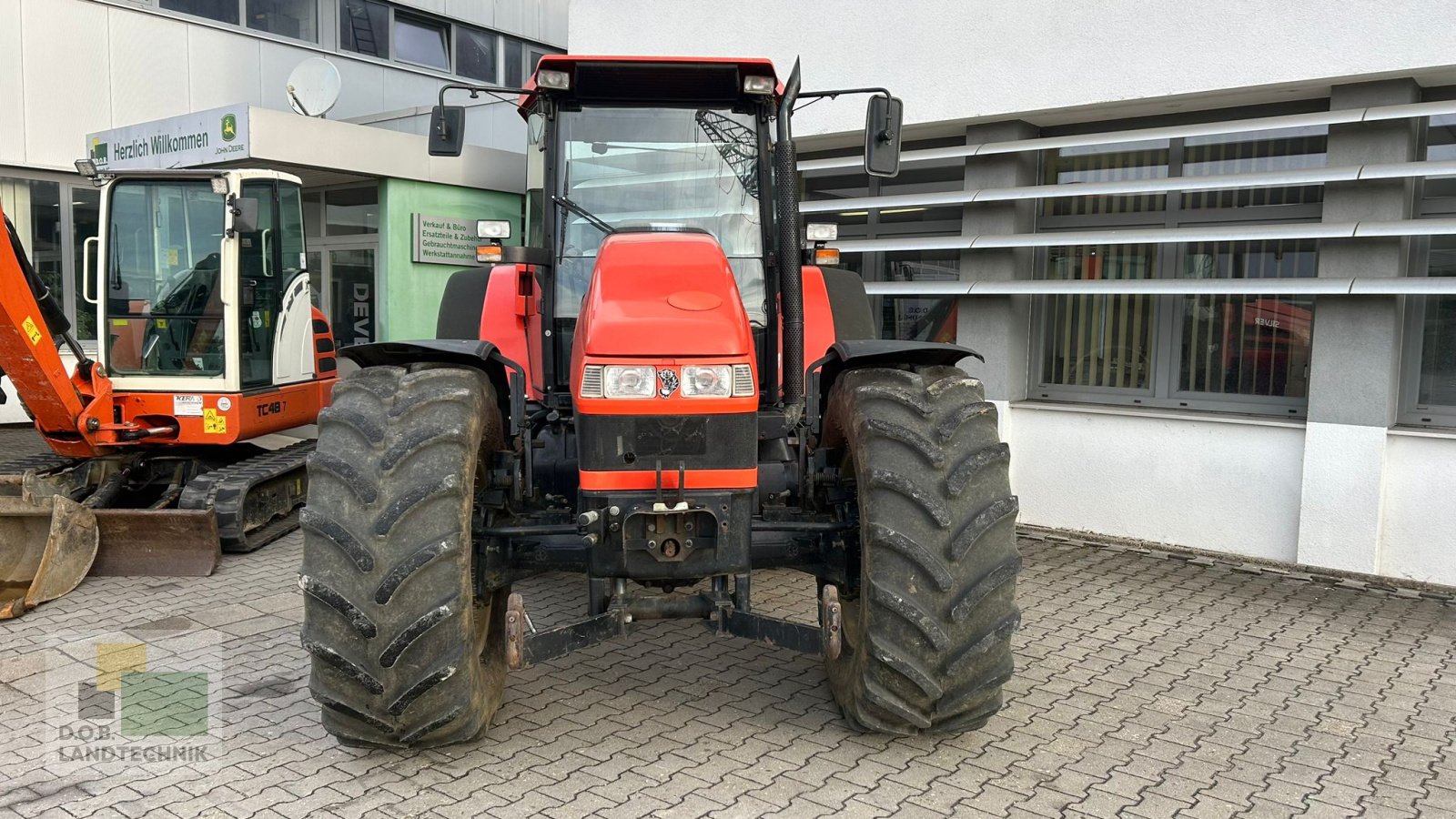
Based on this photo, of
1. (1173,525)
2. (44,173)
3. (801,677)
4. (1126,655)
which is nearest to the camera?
(801,677)

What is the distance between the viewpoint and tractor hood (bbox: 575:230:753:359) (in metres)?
3.58

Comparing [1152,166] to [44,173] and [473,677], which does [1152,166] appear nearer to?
[473,677]

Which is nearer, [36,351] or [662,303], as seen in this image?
[662,303]

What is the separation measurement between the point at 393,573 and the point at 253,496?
14.3 ft

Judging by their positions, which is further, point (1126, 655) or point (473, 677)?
point (1126, 655)

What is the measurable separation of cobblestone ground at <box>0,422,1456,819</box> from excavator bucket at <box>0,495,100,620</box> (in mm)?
167

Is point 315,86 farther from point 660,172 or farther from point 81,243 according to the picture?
point 660,172

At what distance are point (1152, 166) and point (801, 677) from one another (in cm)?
504

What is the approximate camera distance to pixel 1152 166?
7828 mm

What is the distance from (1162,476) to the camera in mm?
7387

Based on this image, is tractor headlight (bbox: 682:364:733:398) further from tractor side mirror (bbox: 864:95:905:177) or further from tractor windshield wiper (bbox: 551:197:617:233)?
tractor side mirror (bbox: 864:95:905:177)

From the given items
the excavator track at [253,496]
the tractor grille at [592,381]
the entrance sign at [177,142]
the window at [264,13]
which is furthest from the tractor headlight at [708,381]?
the window at [264,13]

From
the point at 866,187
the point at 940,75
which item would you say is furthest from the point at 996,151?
the point at 866,187

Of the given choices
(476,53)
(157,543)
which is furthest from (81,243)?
(157,543)
